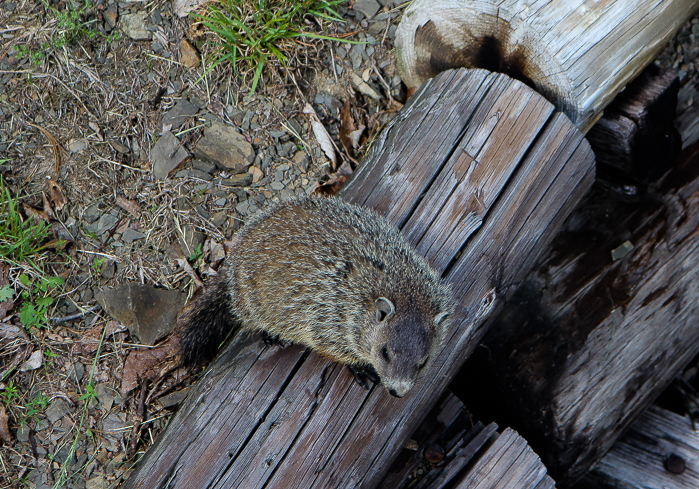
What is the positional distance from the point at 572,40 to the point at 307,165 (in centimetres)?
213

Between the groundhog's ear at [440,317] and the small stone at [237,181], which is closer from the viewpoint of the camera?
the groundhog's ear at [440,317]

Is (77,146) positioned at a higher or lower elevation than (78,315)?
higher

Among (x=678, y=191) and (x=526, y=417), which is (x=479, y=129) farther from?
(x=526, y=417)

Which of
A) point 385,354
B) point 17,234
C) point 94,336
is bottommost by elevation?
point 94,336

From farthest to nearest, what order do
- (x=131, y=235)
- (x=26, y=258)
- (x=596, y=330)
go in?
(x=131, y=235) → (x=26, y=258) → (x=596, y=330)

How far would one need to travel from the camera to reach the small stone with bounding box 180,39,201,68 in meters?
4.39

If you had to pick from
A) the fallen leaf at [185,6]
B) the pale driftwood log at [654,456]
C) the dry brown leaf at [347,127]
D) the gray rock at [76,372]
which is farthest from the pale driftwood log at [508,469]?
the fallen leaf at [185,6]

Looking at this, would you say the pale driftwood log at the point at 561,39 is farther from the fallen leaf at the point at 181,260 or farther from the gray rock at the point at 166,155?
the fallen leaf at the point at 181,260

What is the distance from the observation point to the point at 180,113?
4.34 meters

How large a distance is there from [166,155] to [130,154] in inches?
12.1

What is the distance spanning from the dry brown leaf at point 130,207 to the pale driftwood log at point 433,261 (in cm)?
167

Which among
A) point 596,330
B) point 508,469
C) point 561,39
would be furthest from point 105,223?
point 596,330

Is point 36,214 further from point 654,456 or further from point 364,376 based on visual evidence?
point 654,456

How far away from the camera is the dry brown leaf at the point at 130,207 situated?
4.19m
